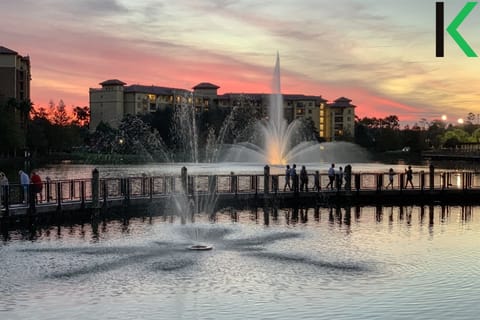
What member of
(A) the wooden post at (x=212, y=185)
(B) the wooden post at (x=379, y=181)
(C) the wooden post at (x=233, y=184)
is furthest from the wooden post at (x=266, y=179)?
(B) the wooden post at (x=379, y=181)

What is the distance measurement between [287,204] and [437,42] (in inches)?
1100

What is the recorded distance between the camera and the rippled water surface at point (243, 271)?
16.0m

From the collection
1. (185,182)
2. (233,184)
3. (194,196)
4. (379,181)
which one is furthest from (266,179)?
(379,181)

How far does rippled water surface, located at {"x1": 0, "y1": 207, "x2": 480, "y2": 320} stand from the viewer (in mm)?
15969

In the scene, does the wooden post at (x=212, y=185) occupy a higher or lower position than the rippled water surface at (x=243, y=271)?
higher

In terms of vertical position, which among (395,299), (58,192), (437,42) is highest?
(437,42)

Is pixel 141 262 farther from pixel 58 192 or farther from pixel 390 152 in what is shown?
pixel 390 152

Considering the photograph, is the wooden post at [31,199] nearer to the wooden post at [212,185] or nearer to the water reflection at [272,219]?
the water reflection at [272,219]

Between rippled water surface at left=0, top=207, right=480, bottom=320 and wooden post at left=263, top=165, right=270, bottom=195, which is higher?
wooden post at left=263, top=165, right=270, bottom=195

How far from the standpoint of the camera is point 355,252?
2345 centimetres

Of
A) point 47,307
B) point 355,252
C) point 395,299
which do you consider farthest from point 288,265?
point 47,307

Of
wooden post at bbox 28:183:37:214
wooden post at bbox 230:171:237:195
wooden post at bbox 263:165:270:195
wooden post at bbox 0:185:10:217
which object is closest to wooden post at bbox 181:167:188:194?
wooden post at bbox 230:171:237:195

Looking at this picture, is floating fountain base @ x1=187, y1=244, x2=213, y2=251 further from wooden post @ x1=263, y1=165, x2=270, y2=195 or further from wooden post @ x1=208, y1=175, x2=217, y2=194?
wooden post @ x1=263, y1=165, x2=270, y2=195

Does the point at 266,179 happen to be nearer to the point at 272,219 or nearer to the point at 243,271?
the point at 272,219
